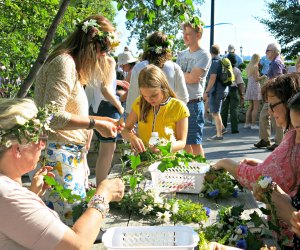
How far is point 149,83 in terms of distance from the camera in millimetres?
3295

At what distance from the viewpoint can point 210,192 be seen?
2564 mm

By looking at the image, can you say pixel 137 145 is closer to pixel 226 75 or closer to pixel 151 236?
pixel 151 236

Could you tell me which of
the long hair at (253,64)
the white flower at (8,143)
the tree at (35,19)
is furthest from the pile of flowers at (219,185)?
the long hair at (253,64)

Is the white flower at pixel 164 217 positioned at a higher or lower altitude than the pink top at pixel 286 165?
lower

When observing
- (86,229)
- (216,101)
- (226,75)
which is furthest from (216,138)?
(86,229)

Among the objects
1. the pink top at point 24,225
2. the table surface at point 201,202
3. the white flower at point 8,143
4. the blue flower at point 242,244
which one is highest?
the white flower at point 8,143

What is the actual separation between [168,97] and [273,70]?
3.97 metres

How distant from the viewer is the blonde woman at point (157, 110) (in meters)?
3.32

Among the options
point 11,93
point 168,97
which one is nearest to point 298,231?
point 168,97

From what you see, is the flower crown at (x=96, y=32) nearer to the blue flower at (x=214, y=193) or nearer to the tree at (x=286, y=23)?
the blue flower at (x=214, y=193)

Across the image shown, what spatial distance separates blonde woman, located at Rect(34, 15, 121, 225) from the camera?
245 cm

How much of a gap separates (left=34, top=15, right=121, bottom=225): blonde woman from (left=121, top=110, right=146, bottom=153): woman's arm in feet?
0.61

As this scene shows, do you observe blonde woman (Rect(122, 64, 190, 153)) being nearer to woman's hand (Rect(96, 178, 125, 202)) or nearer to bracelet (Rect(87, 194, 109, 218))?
woman's hand (Rect(96, 178, 125, 202))

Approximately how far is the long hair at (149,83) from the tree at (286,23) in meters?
23.7
